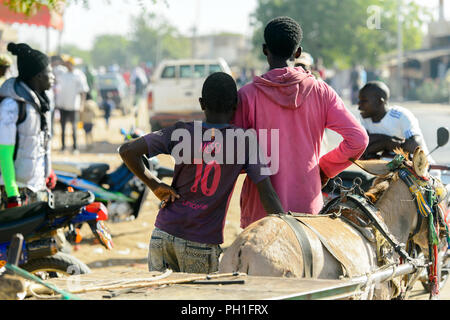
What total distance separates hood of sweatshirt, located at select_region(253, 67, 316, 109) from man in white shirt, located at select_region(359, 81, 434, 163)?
2.06 meters

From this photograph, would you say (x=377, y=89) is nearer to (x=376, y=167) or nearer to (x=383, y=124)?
(x=383, y=124)

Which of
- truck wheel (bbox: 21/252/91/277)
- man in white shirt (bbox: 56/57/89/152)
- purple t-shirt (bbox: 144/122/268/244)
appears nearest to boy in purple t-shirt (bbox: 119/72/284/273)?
purple t-shirt (bbox: 144/122/268/244)

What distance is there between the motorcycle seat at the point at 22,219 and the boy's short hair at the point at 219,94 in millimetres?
1740

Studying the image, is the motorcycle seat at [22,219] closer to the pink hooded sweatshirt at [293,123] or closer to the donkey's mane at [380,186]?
the pink hooded sweatshirt at [293,123]

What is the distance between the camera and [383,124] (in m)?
5.87

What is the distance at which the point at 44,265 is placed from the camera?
506 cm

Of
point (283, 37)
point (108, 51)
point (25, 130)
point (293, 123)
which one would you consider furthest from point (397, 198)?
point (108, 51)

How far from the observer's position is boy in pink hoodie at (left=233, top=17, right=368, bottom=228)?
3.82 metres

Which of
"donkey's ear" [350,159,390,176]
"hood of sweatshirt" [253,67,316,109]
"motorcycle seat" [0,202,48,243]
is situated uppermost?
"hood of sweatshirt" [253,67,316,109]

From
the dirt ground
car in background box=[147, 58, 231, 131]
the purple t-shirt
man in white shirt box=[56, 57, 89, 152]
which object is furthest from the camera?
car in background box=[147, 58, 231, 131]

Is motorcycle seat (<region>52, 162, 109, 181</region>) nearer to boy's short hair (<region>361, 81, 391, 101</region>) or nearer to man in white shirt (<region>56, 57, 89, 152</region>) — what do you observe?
boy's short hair (<region>361, 81, 391, 101</region>)

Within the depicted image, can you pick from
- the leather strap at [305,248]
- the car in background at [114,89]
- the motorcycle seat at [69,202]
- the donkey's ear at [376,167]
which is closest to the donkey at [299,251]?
the leather strap at [305,248]

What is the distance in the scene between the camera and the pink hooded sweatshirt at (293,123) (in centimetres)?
382

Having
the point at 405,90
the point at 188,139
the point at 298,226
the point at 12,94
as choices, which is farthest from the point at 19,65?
the point at 405,90
